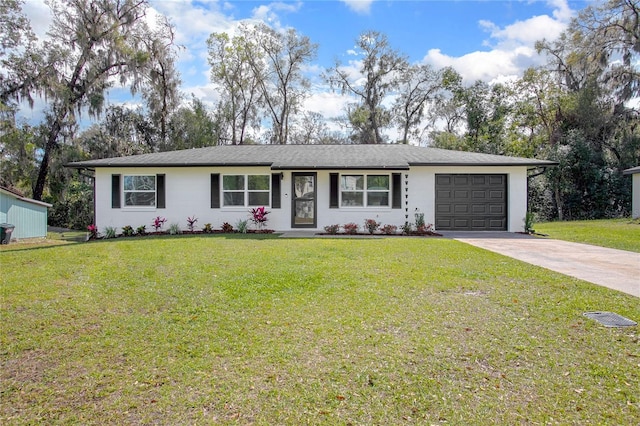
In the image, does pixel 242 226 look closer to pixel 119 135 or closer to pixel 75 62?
pixel 75 62

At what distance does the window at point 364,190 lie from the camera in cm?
1346

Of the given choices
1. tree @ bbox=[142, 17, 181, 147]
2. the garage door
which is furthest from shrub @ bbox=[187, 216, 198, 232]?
tree @ bbox=[142, 17, 181, 147]

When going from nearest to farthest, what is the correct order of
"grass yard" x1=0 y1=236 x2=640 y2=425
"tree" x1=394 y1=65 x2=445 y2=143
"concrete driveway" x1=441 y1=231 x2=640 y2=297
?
"grass yard" x1=0 y1=236 x2=640 y2=425 < "concrete driveway" x1=441 y1=231 x2=640 y2=297 < "tree" x1=394 y1=65 x2=445 y2=143

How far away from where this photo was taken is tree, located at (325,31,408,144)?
28656 mm

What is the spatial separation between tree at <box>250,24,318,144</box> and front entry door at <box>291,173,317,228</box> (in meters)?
16.0

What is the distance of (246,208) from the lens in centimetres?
1358

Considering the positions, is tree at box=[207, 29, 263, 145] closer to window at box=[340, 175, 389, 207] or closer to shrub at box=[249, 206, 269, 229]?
shrub at box=[249, 206, 269, 229]

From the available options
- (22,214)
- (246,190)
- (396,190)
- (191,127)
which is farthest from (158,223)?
(191,127)

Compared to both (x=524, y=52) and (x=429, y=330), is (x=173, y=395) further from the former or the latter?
(x=524, y=52)

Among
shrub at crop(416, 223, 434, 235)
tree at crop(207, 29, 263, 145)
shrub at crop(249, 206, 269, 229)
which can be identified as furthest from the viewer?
tree at crop(207, 29, 263, 145)

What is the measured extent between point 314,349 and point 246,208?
10642 millimetres

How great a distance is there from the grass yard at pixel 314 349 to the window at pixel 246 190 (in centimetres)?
754

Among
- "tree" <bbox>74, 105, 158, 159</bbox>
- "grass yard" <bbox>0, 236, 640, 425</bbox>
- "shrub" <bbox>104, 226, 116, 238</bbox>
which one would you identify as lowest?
"grass yard" <bbox>0, 236, 640, 425</bbox>

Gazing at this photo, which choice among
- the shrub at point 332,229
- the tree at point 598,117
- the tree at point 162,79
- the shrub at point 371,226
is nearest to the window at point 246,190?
the shrub at point 332,229
